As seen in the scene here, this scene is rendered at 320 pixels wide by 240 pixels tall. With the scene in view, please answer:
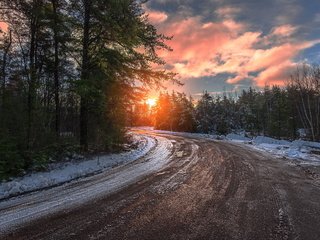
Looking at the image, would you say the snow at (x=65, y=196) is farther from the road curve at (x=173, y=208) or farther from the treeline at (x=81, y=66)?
the treeline at (x=81, y=66)

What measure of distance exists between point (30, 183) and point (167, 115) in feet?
175

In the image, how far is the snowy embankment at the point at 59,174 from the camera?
30.8 ft

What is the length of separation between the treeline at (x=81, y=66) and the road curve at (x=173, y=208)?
15.6ft

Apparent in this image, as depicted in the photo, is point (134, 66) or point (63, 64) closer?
point (134, 66)

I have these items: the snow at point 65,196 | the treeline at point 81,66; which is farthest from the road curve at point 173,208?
the treeline at point 81,66

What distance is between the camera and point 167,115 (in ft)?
207

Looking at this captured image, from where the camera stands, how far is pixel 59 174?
37.6ft

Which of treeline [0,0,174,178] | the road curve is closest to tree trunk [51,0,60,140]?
treeline [0,0,174,178]

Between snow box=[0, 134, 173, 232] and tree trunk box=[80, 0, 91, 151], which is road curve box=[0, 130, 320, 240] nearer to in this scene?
snow box=[0, 134, 173, 232]

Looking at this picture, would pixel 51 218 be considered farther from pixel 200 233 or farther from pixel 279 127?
pixel 279 127

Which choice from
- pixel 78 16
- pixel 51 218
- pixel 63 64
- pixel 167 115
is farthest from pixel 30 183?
pixel 167 115

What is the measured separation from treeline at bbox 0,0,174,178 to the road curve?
4.75 metres

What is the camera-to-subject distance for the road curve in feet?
18.1

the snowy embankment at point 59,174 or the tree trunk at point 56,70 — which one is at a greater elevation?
the tree trunk at point 56,70
